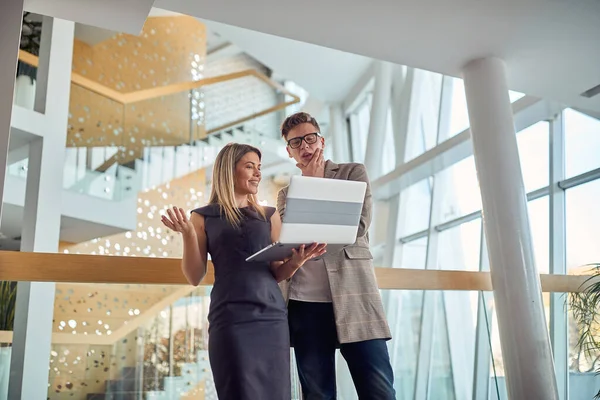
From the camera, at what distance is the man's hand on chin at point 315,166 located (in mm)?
2316

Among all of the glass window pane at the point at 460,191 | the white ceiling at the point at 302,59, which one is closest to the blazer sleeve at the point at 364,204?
the glass window pane at the point at 460,191

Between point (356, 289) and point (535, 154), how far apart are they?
4.45 m

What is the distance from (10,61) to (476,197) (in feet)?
18.1

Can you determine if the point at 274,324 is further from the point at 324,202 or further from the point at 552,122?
the point at 552,122

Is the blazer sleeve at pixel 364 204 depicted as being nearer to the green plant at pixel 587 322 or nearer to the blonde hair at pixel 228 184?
the blonde hair at pixel 228 184

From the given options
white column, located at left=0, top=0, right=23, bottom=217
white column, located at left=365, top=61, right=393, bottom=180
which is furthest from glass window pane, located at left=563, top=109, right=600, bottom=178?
white column, located at left=0, top=0, right=23, bottom=217

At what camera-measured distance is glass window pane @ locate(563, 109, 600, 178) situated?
5246 millimetres

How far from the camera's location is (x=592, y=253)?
5.15 metres

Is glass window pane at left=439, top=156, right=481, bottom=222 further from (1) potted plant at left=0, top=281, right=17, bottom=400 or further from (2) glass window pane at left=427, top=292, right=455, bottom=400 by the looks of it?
(1) potted plant at left=0, top=281, right=17, bottom=400

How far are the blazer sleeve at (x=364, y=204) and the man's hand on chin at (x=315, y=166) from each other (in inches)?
4.8

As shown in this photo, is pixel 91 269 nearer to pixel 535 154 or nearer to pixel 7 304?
pixel 7 304

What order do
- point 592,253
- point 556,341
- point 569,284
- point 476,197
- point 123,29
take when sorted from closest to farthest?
point 123,29 < point 569,284 < point 556,341 < point 592,253 < point 476,197

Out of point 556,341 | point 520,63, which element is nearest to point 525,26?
point 520,63

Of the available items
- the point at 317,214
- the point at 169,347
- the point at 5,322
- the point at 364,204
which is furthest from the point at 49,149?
the point at 317,214
